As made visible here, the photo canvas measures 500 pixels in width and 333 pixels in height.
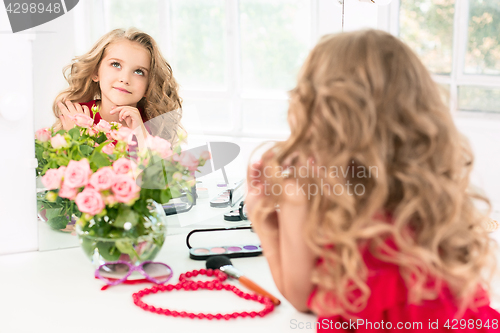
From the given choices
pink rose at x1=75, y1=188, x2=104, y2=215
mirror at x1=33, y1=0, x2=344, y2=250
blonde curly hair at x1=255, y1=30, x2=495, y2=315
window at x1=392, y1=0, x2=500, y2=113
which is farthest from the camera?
window at x1=392, y1=0, x2=500, y2=113

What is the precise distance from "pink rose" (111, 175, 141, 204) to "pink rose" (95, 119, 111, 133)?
294 mm

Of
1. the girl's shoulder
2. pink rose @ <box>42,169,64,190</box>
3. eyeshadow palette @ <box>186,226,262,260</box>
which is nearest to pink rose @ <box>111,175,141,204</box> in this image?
pink rose @ <box>42,169,64,190</box>

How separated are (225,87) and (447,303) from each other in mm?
2683

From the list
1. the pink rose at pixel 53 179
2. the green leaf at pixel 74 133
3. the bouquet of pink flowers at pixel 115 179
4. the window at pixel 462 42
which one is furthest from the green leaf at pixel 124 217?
the window at pixel 462 42

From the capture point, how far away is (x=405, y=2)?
3.12m

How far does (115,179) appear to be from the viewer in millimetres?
824

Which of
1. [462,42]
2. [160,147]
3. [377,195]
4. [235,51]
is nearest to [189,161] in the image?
[160,147]

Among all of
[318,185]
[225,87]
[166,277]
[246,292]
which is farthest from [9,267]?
A: [225,87]

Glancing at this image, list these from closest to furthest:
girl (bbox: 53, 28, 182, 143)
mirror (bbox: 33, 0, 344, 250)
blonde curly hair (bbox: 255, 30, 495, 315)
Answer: blonde curly hair (bbox: 255, 30, 495, 315)
girl (bbox: 53, 28, 182, 143)
mirror (bbox: 33, 0, 344, 250)

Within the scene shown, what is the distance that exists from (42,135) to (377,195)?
73 centimetres

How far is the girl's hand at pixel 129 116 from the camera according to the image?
3.76 ft

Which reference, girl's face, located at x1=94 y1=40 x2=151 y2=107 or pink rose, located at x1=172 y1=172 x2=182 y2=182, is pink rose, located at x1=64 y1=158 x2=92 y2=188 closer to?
pink rose, located at x1=172 y1=172 x2=182 y2=182

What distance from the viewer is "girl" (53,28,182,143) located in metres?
1.12

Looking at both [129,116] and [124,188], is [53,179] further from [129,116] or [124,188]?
[129,116]
